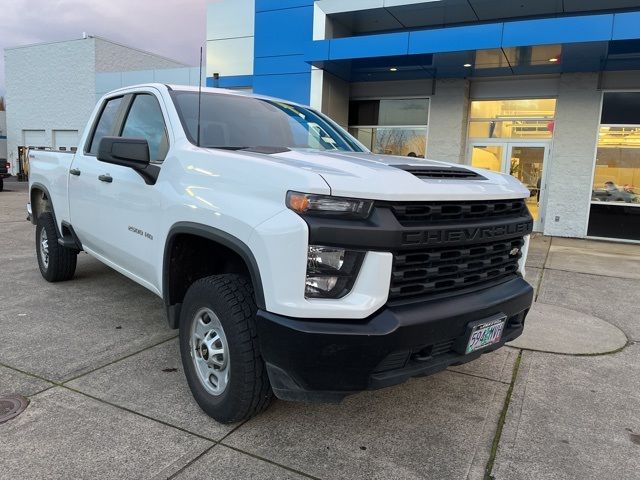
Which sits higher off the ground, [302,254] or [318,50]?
[318,50]

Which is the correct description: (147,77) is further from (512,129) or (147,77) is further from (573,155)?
(573,155)

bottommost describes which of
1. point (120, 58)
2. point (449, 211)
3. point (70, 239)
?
point (70, 239)

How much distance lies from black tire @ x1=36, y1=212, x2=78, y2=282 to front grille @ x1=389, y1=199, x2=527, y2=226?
14.6 feet

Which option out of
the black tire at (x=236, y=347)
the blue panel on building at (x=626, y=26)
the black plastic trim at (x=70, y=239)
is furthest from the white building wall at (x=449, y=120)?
the black tire at (x=236, y=347)

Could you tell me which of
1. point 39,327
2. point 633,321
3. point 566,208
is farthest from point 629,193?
point 39,327

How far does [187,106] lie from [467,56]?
325 inches

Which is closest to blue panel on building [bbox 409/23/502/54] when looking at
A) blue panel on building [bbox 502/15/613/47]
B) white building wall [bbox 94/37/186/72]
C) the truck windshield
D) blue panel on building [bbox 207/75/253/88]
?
blue panel on building [bbox 502/15/613/47]

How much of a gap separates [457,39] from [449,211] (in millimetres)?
8388

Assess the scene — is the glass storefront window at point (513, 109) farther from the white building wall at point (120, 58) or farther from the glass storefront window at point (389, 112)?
the white building wall at point (120, 58)

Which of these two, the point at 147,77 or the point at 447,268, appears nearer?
the point at 447,268

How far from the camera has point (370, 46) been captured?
35.1 ft

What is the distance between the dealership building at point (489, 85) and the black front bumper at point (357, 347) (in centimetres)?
844

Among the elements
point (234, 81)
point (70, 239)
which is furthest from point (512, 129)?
point (70, 239)

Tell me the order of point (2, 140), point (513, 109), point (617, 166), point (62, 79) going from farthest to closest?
1. point (2, 140)
2. point (62, 79)
3. point (513, 109)
4. point (617, 166)
